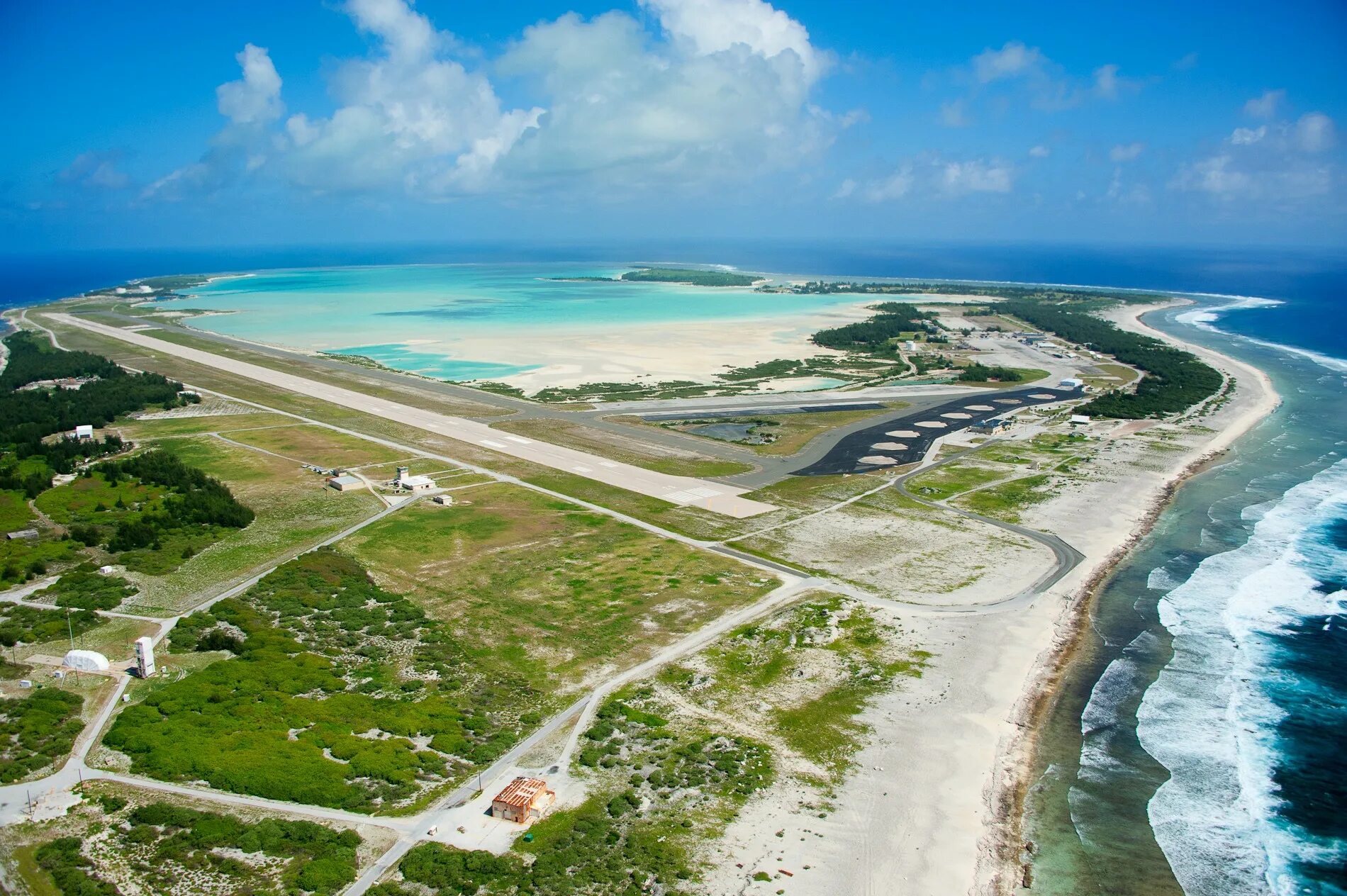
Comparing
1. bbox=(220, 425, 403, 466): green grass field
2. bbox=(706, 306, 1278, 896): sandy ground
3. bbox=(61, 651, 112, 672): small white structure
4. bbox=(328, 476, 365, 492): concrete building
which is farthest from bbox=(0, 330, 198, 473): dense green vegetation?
bbox=(706, 306, 1278, 896): sandy ground

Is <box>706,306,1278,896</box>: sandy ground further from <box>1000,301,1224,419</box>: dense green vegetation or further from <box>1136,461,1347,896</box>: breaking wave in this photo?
<box>1000,301,1224,419</box>: dense green vegetation

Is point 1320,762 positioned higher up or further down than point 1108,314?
further down

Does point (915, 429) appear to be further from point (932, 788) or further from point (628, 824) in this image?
point (628, 824)

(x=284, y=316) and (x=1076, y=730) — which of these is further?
(x=284, y=316)

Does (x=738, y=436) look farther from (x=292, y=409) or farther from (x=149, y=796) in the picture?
(x=149, y=796)

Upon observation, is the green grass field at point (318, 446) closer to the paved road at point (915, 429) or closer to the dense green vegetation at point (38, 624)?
the dense green vegetation at point (38, 624)

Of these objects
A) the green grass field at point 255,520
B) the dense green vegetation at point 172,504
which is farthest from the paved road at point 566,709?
the dense green vegetation at point 172,504

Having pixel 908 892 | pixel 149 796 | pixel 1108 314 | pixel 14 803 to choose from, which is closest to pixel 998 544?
pixel 908 892
